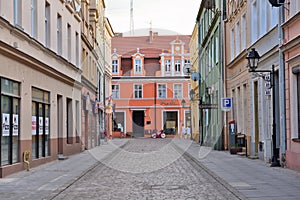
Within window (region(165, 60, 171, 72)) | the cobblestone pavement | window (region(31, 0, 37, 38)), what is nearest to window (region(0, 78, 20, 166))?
the cobblestone pavement

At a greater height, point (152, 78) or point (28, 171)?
point (152, 78)

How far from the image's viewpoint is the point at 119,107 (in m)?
67.2

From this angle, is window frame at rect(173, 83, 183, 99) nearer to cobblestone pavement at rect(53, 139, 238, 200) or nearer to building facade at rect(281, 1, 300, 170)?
cobblestone pavement at rect(53, 139, 238, 200)

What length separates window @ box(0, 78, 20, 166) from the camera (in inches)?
580

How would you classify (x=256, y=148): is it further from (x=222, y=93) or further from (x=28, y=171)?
(x=28, y=171)

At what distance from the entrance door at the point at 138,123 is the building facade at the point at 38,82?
3837 cm

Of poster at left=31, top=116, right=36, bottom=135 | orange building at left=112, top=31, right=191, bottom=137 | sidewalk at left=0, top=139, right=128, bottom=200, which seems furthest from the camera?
orange building at left=112, top=31, right=191, bottom=137

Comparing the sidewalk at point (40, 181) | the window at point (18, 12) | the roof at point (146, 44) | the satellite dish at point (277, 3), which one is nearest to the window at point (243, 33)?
the satellite dish at point (277, 3)

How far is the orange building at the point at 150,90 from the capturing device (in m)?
66.1

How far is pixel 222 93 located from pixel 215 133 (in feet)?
10.1

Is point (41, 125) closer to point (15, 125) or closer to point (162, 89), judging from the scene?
Result: point (15, 125)

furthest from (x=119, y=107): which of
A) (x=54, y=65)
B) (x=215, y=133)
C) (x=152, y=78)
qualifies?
(x=54, y=65)

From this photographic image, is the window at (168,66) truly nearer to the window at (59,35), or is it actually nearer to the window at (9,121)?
the window at (59,35)

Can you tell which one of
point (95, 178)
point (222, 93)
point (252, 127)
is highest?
point (222, 93)
